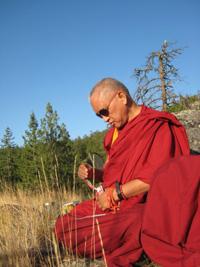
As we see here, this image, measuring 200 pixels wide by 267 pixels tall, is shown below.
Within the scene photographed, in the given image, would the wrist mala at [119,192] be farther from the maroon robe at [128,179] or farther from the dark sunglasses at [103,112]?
the dark sunglasses at [103,112]

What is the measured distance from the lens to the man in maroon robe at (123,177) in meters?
3.30

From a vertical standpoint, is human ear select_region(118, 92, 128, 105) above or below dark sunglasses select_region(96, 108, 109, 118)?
above

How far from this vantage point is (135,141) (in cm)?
376

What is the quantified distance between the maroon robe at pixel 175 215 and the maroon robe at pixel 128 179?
21 cm

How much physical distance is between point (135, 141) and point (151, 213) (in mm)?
882

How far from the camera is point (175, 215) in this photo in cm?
296

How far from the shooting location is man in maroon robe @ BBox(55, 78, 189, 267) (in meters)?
3.30

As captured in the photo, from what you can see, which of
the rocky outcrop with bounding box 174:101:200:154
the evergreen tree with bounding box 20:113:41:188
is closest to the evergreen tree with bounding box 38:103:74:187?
the evergreen tree with bounding box 20:113:41:188

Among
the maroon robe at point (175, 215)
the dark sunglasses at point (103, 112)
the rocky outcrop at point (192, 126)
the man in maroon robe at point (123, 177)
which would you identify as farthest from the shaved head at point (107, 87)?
the rocky outcrop at point (192, 126)

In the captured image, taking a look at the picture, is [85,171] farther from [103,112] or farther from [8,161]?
[8,161]

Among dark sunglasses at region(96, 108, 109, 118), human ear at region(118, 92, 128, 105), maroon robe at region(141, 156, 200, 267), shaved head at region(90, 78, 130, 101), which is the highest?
shaved head at region(90, 78, 130, 101)

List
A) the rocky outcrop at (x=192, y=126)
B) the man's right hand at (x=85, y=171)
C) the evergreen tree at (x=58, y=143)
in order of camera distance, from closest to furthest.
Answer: the man's right hand at (x=85, y=171), the rocky outcrop at (x=192, y=126), the evergreen tree at (x=58, y=143)

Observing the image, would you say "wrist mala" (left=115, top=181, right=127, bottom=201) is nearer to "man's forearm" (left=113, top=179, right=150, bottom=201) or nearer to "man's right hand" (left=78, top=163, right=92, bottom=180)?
"man's forearm" (left=113, top=179, right=150, bottom=201)

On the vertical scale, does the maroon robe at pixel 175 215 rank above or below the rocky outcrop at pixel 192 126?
below
